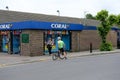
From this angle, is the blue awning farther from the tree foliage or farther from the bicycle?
the bicycle

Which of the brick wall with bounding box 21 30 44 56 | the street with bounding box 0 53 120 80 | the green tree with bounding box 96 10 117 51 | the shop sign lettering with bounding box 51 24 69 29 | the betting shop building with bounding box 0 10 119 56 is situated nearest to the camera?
the street with bounding box 0 53 120 80

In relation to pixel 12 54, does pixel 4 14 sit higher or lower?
higher

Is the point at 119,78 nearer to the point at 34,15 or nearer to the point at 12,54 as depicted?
the point at 12,54

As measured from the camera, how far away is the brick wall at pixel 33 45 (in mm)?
27984

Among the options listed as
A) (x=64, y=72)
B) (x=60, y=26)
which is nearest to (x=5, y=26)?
(x=60, y=26)

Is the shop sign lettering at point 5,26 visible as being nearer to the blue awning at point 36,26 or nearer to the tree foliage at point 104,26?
the blue awning at point 36,26

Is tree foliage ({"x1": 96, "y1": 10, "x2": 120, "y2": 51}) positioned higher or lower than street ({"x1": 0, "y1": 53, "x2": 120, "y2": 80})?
higher

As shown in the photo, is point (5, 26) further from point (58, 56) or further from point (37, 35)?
point (58, 56)

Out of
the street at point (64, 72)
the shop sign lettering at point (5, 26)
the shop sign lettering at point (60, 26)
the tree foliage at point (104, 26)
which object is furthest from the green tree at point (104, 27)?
the street at point (64, 72)

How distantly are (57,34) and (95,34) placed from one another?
25.2ft

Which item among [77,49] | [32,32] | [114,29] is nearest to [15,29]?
[32,32]

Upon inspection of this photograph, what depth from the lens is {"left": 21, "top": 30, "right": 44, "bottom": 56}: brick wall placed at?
2798 cm

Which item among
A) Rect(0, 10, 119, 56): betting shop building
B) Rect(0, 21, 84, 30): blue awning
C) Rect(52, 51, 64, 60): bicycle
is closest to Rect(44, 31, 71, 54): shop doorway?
Rect(0, 10, 119, 56): betting shop building

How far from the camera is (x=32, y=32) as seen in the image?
92.2 ft
